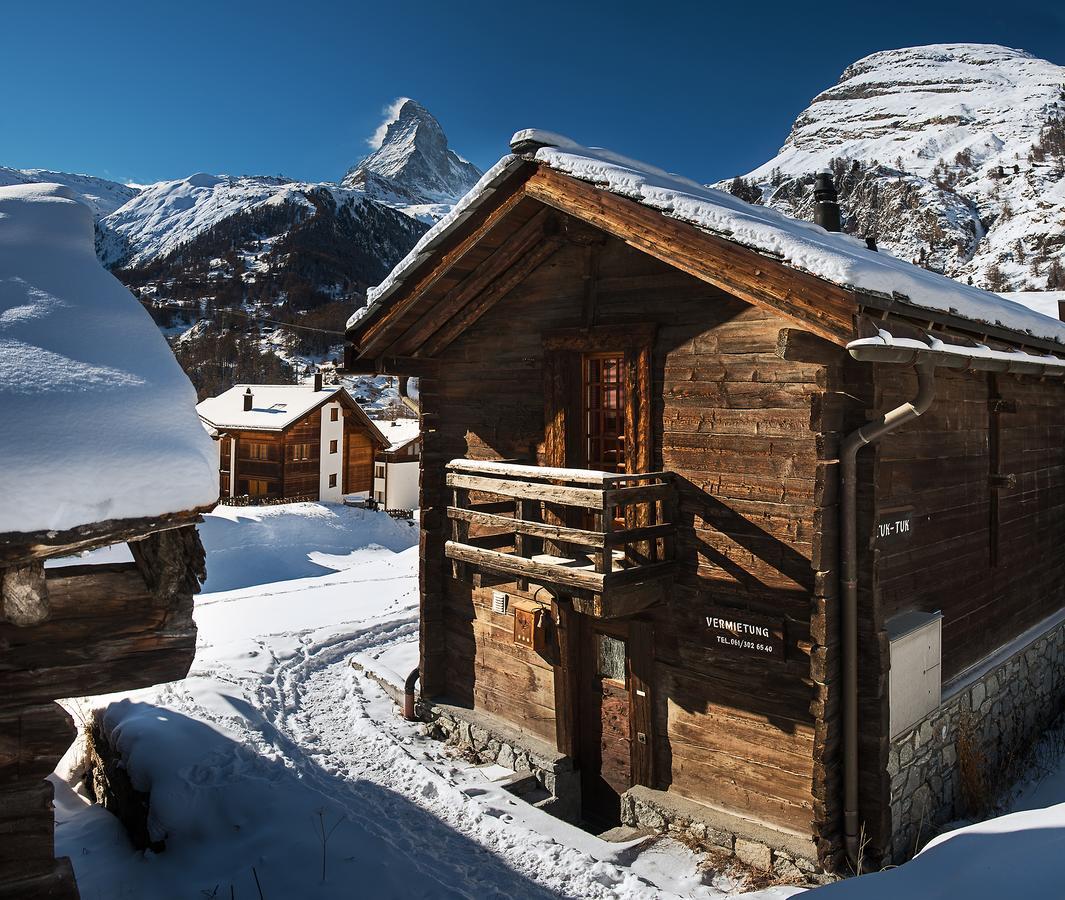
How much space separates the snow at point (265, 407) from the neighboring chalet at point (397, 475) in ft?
17.0

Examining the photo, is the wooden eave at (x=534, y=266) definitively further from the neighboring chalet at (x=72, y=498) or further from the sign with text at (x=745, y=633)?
the neighboring chalet at (x=72, y=498)

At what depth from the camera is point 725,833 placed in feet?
23.6

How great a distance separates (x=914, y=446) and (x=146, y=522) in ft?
23.6

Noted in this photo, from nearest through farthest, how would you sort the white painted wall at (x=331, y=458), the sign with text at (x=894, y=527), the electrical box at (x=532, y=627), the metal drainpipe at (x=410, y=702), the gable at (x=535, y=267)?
A: the gable at (x=535, y=267)
the sign with text at (x=894, y=527)
the electrical box at (x=532, y=627)
the metal drainpipe at (x=410, y=702)
the white painted wall at (x=331, y=458)

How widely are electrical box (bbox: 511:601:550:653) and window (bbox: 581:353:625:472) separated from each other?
1.80m

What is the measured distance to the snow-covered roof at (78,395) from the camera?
301 centimetres

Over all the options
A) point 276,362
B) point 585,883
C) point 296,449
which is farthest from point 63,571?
point 276,362

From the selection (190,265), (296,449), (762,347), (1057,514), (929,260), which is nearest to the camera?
(762,347)

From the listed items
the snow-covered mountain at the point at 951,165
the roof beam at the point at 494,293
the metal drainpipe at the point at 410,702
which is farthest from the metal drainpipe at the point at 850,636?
the snow-covered mountain at the point at 951,165

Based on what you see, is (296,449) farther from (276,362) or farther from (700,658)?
(276,362)

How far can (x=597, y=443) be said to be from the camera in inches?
339

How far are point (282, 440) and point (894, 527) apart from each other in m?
31.5

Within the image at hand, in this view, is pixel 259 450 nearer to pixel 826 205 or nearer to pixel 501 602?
pixel 501 602

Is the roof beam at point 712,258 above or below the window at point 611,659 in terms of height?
above
